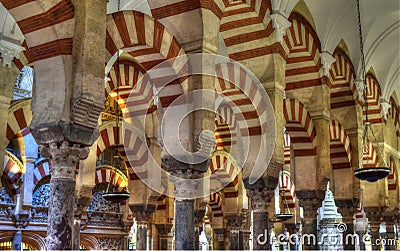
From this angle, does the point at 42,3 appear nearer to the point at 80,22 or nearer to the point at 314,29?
the point at 80,22

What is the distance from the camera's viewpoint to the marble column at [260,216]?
6316 millimetres

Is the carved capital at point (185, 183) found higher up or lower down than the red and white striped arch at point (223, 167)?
lower down

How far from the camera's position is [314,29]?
8391mm

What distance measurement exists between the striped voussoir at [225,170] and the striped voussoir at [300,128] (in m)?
3.07

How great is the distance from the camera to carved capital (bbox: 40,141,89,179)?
4184 mm

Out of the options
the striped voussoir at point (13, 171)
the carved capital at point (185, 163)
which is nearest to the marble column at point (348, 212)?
the carved capital at point (185, 163)

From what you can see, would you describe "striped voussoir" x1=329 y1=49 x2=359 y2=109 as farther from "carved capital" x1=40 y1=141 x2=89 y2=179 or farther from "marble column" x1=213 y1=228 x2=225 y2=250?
"carved capital" x1=40 y1=141 x2=89 y2=179

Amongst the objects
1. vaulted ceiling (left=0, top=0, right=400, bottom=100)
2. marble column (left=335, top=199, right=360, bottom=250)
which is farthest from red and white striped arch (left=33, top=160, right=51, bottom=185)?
marble column (left=335, top=199, right=360, bottom=250)

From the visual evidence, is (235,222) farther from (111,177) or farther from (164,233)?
(111,177)

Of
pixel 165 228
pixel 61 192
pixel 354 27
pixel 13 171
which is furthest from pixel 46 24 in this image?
pixel 165 228

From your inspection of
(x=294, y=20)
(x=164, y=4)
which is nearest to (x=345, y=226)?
(x=294, y=20)

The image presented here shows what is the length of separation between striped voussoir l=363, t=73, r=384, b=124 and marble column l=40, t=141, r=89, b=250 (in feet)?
26.8

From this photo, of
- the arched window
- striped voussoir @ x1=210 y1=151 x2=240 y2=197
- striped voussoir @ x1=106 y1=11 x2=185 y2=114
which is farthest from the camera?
striped voussoir @ x1=210 y1=151 x2=240 y2=197

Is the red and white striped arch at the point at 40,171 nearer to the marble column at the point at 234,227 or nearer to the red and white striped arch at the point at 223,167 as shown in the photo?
the red and white striped arch at the point at 223,167
